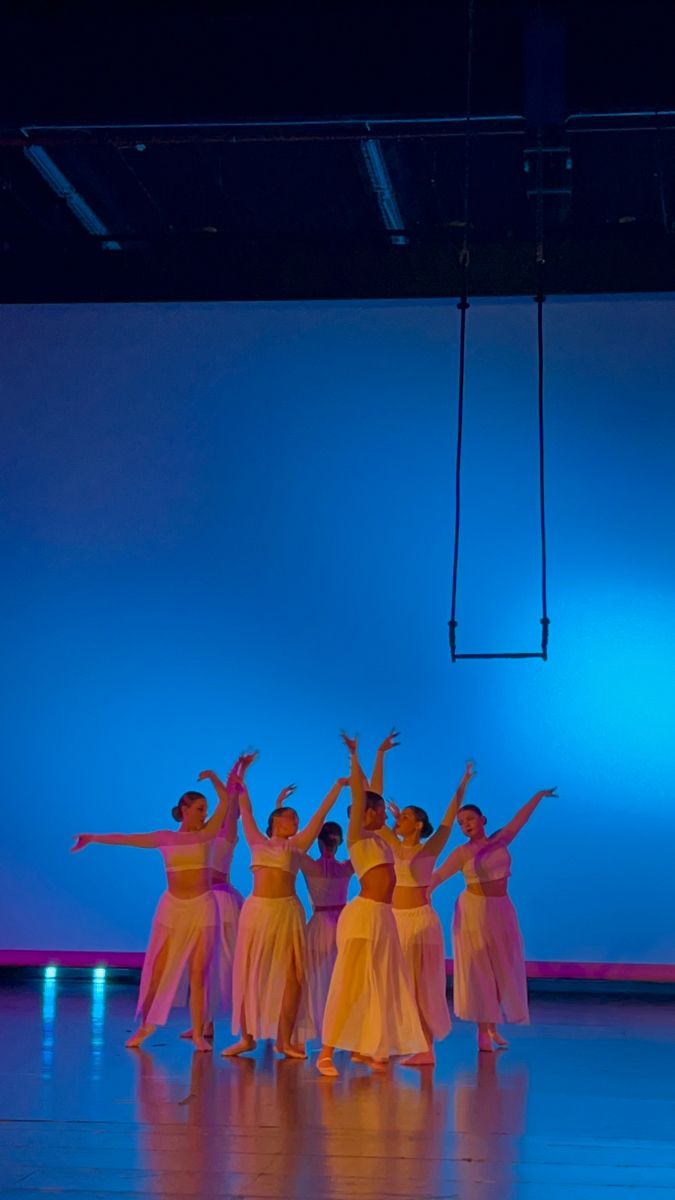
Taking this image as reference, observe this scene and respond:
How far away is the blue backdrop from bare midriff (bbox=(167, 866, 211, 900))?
218cm

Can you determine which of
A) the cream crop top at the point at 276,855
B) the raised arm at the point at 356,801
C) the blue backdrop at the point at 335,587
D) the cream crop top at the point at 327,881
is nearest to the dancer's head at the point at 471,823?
the cream crop top at the point at 327,881

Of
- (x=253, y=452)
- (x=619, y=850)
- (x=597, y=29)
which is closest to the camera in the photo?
(x=597, y=29)

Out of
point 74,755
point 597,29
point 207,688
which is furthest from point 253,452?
point 597,29

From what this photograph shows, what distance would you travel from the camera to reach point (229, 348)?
941 centimetres

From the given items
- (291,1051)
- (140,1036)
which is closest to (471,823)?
(291,1051)

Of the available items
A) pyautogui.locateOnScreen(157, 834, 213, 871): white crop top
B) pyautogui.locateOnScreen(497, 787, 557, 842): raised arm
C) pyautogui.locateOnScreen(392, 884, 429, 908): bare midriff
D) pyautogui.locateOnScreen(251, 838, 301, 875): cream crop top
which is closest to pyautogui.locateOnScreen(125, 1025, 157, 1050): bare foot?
pyautogui.locateOnScreen(157, 834, 213, 871): white crop top

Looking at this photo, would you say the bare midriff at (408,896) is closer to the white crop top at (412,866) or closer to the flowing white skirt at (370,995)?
the white crop top at (412,866)

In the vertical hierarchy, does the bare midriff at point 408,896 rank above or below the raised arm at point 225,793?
below

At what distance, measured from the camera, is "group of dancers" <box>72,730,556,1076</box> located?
5875 millimetres

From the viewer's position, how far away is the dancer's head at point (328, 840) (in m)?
6.84

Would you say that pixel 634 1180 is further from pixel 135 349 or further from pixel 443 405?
pixel 135 349

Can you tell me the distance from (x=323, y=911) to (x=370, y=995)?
1.04 metres

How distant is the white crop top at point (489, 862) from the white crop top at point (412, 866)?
35 centimetres

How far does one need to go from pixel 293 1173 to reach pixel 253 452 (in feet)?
19.4
